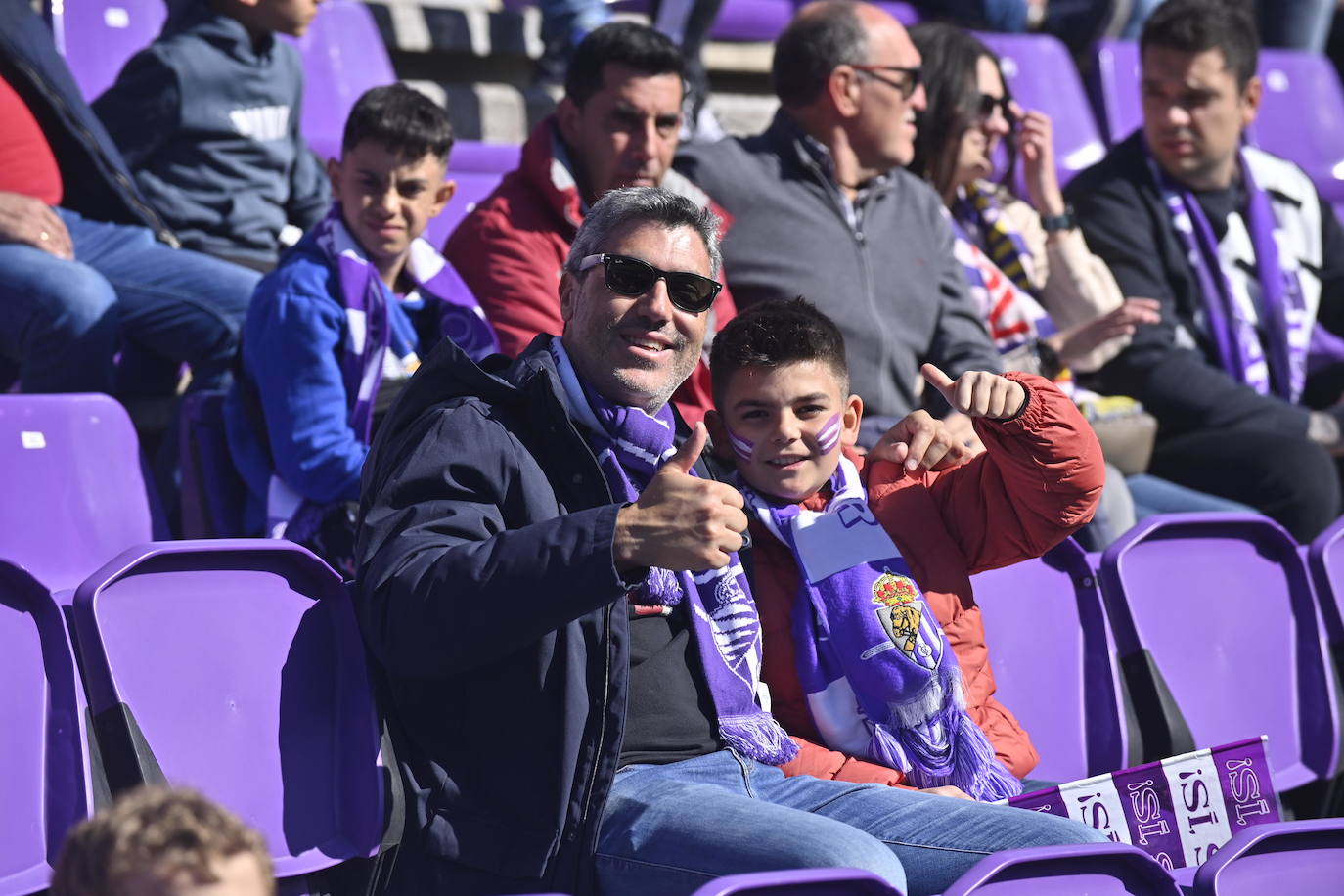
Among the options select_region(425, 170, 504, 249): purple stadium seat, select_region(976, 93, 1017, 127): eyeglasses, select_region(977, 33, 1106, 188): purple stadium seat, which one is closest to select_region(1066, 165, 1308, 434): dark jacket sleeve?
select_region(976, 93, 1017, 127): eyeglasses

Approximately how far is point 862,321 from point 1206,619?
1102 millimetres

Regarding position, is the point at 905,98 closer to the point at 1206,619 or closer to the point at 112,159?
the point at 1206,619

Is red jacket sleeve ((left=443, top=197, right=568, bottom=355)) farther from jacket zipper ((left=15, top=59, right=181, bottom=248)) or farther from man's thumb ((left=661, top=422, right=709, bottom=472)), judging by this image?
man's thumb ((left=661, top=422, right=709, bottom=472))

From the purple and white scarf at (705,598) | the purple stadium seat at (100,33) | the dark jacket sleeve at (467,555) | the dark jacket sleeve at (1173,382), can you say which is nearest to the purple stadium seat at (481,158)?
the purple stadium seat at (100,33)

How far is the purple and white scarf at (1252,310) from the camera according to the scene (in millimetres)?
4617

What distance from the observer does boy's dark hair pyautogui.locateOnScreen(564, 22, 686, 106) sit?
3750 millimetres

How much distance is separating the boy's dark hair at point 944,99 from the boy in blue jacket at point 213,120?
1.63 m

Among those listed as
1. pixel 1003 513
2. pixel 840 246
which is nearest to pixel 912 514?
pixel 1003 513

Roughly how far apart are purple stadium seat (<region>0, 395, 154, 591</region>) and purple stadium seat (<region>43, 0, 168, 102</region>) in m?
1.66

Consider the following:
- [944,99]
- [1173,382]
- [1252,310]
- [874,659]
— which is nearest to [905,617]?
[874,659]

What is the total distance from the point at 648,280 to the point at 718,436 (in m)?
0.35

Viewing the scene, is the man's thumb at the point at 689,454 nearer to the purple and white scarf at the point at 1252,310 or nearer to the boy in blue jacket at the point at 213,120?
the boy in blue jacket at the point at 213,120

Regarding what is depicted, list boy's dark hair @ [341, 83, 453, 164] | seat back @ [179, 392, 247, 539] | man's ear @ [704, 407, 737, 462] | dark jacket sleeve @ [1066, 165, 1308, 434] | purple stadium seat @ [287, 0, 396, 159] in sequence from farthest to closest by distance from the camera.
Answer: purple stadium seat @ [287, 0, 396, 159] < dark jacket sleeve @ [1066, 165, 1308, 434] < boy's dark hair @ [341, 83, 453, 164] < seat back @ [179, 392, 247, 539] < man's ear @ [704, 407, 737, 462]

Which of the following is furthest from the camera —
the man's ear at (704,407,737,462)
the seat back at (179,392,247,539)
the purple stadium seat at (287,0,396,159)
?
the purple stadium seat at (287,0,396,159)
